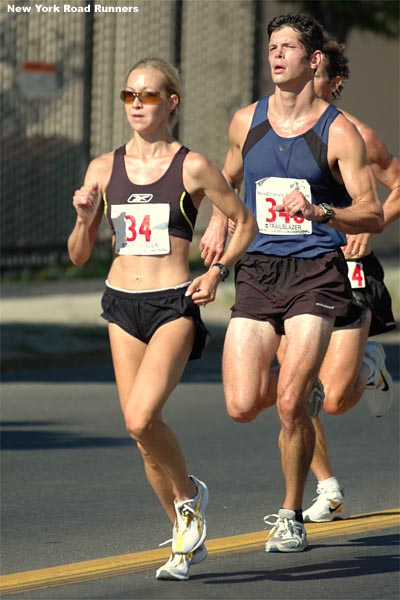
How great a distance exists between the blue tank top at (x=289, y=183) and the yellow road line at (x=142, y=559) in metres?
1.30

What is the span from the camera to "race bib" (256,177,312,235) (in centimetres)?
700

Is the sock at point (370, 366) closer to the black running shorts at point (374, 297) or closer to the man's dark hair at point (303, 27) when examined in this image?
the black running shorts at point (374, 297)

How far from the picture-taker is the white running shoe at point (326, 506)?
778cm

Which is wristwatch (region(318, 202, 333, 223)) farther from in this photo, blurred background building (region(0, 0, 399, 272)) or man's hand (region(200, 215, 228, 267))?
blurred background building (region(0, 0, 399, 272))

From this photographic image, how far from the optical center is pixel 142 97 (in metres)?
6.52

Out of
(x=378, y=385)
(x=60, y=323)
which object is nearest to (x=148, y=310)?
(x=378, y=385)

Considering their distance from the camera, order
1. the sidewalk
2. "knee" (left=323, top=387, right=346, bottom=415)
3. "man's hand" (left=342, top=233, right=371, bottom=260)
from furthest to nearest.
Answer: the sidewalk → "man's hand" (left=342, top=233, right=371, bottom=260) → "knee" (left=323, top=387, right=346, bottom=415)

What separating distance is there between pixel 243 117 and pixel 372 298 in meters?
1.21

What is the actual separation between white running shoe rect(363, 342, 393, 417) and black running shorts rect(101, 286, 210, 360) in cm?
176

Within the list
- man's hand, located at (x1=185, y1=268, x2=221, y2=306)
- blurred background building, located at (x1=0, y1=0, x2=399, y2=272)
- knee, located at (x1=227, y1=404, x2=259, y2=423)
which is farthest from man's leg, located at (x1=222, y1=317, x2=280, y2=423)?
blurred background building, located at (x1=0, y1=0, x2=399, y2=272)

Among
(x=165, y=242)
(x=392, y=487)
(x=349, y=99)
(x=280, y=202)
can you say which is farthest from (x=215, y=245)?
(x=349, y=99)

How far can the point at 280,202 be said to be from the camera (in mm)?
7020

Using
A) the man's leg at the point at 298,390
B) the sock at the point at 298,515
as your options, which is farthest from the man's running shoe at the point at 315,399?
the sock at the point at 298,515

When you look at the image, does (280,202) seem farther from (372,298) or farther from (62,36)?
(62,36)
